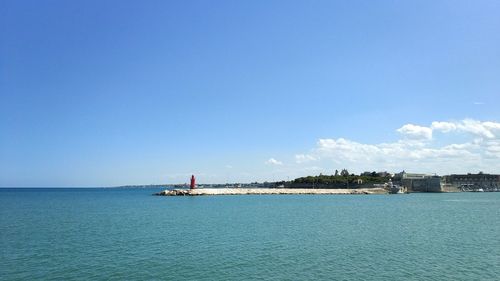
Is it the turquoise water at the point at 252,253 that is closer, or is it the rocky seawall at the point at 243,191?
the turquoise water at the point at 252,253

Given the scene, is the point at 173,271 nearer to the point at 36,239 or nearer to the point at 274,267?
the point at 274,267

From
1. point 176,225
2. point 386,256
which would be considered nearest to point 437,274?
point 386,256

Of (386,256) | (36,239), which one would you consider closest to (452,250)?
(386,256)

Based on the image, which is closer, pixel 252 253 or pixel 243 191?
pixel 252 253

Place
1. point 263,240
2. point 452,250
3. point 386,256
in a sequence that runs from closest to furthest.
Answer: point 386,256 → point 452,250 → point 263,240

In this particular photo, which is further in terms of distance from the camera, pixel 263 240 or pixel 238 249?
pixel 263 240

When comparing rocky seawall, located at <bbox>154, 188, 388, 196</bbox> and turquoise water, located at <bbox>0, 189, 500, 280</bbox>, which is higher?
rocky seawall, located at <bbox>154, 188, 388, 196</bbox>

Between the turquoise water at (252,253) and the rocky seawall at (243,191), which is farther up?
the rocky seawall at (243,191)

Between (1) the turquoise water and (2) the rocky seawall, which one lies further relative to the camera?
(2) the rocky seawall

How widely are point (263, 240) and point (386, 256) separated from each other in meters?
10.4

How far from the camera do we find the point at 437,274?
20.5 meters

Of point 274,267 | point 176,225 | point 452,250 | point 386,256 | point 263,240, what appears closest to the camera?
point 274,267

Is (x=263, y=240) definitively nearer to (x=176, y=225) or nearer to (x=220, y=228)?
(x=220, y=228)

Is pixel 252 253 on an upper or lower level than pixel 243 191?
lower
